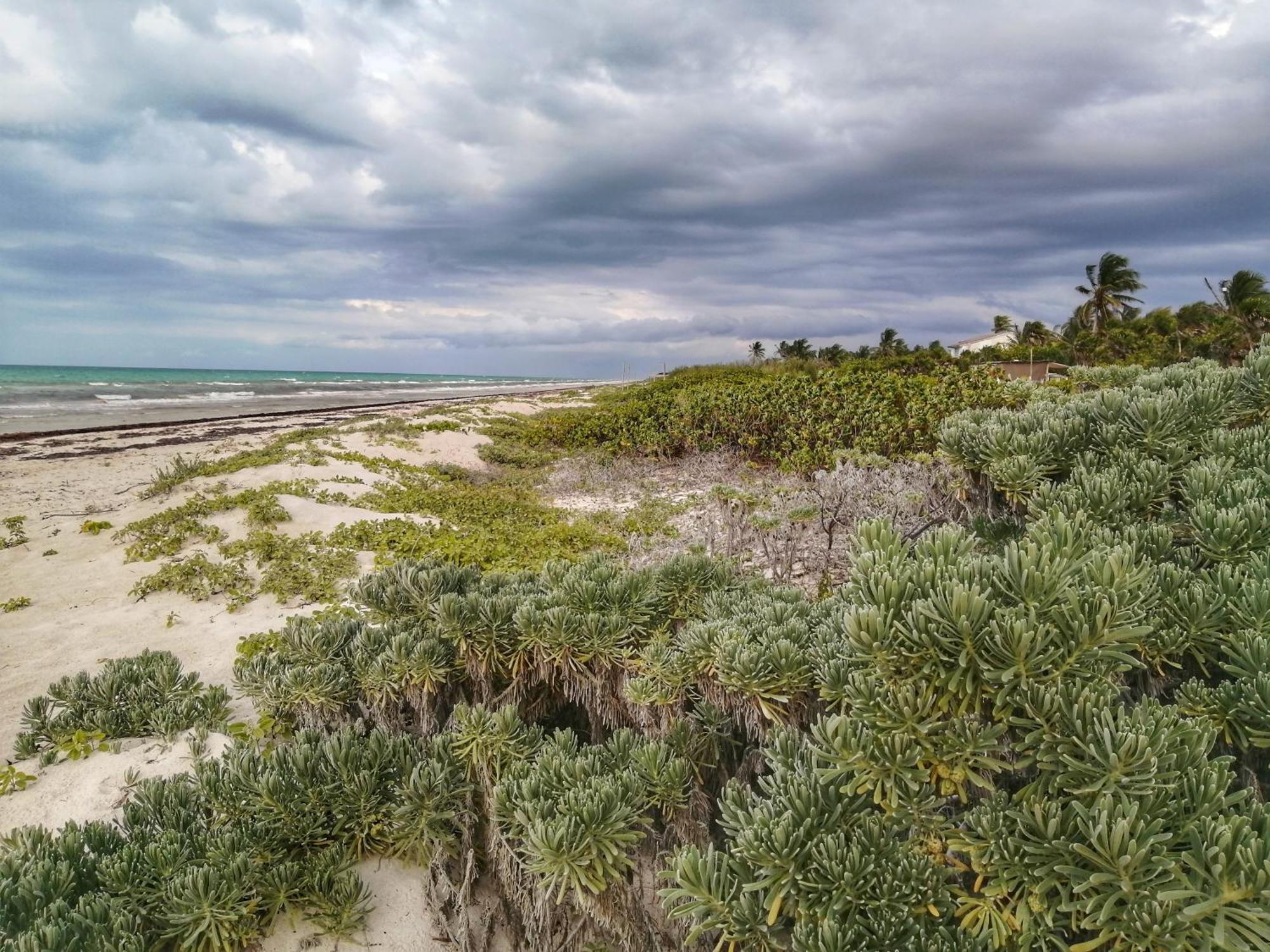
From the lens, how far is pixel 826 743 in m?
1.71

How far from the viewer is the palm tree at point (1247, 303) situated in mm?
32634

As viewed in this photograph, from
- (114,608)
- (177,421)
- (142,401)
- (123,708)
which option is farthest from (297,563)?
(142,401)

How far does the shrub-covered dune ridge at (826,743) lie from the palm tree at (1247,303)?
36595 millimetres

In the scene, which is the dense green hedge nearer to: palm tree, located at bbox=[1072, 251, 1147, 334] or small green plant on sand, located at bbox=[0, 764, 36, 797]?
small green plant on sand, located at bbox=[0, 764, 36, 797]

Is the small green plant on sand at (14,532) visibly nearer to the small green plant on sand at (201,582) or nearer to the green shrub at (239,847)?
the small green plant on sand at (201,582)

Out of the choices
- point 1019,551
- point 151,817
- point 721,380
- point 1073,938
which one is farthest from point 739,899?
point 721,380

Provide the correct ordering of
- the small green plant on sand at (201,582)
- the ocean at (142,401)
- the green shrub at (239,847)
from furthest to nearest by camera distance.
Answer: the ocean at (142,401) < the small green plant on sand at (201,582) < the green shrub at (239,847)

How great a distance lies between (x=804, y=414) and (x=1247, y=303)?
3887 cm

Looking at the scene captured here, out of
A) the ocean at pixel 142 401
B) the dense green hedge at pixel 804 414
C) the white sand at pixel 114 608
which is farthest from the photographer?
the ocean at pixel 142 401

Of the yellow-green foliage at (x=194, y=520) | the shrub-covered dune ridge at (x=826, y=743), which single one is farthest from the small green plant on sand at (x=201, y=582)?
the shrub-covered dune ridge at (x=826, y=743)

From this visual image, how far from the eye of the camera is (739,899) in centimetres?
173

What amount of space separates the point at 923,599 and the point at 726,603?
159cm

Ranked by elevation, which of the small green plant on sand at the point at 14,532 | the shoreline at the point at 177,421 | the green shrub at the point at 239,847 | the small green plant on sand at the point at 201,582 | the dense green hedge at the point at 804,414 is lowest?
the small green plant on sand at the point at 201,582

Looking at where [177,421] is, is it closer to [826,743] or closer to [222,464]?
[222,464]
